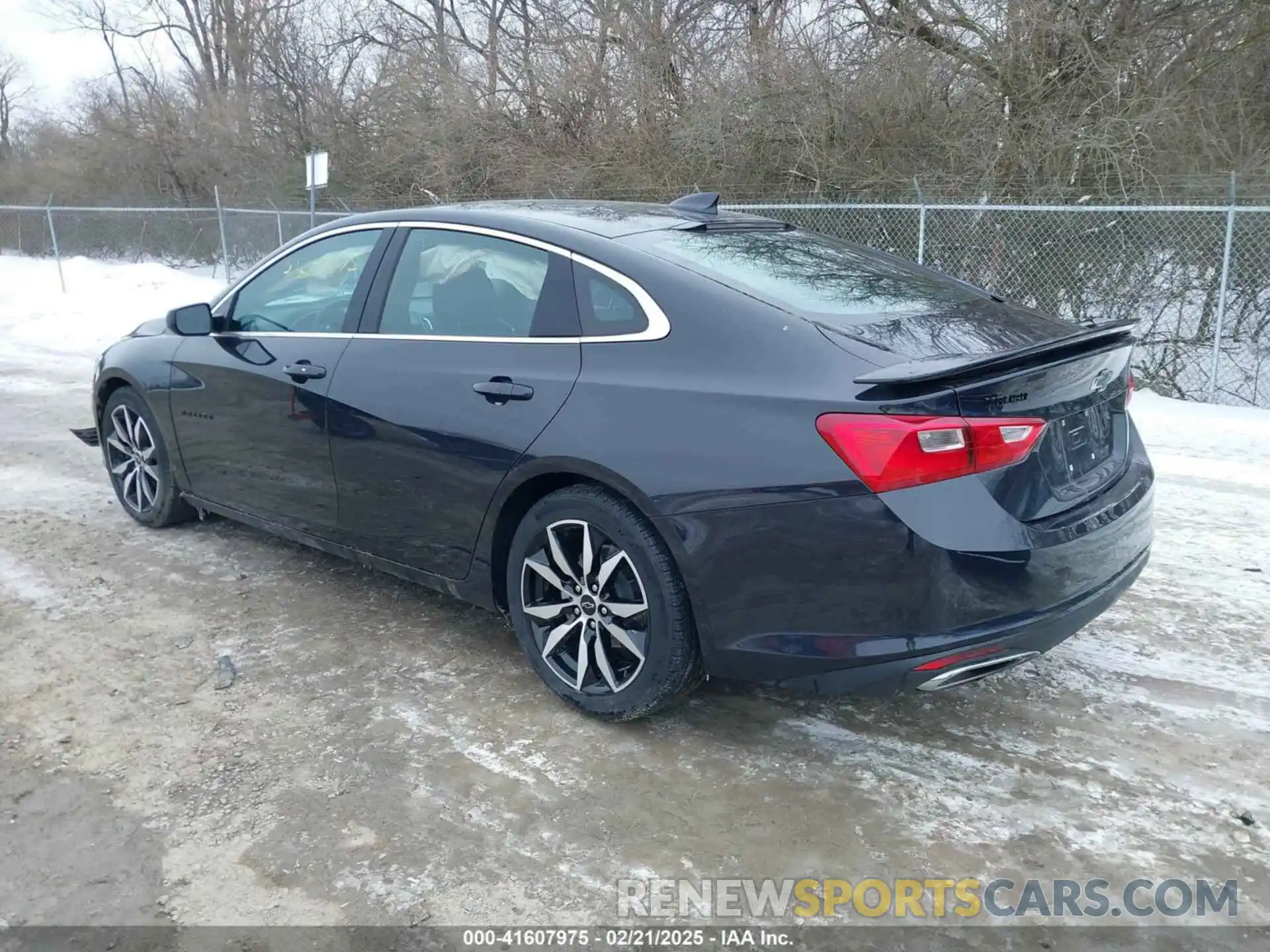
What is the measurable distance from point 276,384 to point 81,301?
1506 cm

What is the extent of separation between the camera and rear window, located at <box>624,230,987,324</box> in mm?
3131

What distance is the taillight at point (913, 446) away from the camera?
101 inches

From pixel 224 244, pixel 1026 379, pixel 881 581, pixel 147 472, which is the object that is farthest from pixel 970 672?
pixel 224 244

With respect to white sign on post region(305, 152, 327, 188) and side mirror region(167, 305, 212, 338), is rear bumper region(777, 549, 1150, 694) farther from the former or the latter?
white sign on post region(305, 152, 327, 188)

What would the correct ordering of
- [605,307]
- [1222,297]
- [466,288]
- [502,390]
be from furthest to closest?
[1222,297]
[466,288]
[502,390]
[605,307]

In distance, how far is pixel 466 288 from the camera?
366 cm

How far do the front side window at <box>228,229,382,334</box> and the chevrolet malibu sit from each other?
0.02 metres

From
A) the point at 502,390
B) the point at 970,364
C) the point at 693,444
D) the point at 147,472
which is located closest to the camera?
the point at 970,364

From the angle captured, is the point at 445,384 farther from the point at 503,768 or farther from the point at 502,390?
the point at 503,768

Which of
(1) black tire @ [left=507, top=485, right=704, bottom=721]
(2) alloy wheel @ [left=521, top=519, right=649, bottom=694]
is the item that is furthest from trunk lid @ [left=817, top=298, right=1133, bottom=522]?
(2) alloy wheel @ [left=521, top=519, right=649, bottom=694]

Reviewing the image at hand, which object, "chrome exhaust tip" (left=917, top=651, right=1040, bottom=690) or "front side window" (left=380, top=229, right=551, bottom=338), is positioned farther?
"front side window" (left=380, top=229, right=551, bottom=338)

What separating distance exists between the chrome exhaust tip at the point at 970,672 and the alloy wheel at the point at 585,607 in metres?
0.86

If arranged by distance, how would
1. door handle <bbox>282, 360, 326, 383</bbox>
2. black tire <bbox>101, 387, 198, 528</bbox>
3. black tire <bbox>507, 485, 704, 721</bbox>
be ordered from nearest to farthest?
1. black tire <bbox>507, 485, 704, 721</bbox>
2. door handle <bbox>282, 360, 326, 383</bbox>
3. black tire <bbox>101, 387, 198, 528</bbox>

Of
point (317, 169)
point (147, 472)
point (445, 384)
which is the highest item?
point (317, 169)
